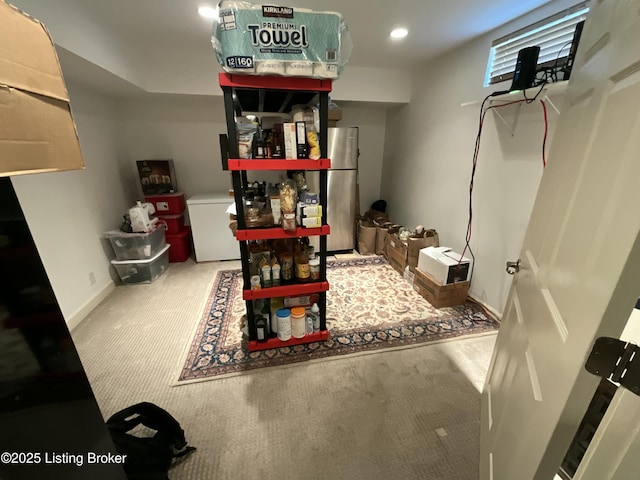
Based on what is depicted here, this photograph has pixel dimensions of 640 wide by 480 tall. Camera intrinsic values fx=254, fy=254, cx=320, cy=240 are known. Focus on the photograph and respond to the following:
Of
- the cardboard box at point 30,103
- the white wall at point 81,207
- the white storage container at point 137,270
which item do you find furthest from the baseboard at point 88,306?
the cardboard box at point 30,103

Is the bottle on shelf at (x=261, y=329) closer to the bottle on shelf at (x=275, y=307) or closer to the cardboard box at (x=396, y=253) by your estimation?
the bottle on shelf at (x=275, y=307)

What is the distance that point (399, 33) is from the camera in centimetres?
222

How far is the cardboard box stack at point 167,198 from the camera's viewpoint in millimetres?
3086

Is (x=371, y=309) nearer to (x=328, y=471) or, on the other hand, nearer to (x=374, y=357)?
(x=374, y=357)

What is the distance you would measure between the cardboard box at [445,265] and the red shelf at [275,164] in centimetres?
153

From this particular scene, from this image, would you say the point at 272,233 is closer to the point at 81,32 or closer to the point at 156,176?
the point at 81,32

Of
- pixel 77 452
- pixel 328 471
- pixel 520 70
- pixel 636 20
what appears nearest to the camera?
pixel 636 20

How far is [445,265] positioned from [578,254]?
181 cm

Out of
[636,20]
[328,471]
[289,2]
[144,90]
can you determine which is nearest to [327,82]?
[289,2]

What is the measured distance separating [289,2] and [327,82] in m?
0.94

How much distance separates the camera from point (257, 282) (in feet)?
5.57

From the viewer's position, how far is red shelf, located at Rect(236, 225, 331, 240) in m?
1.55

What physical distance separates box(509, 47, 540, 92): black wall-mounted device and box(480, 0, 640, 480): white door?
39.7 inches

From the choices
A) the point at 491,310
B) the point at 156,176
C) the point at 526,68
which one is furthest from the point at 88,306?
the point at 526,68
